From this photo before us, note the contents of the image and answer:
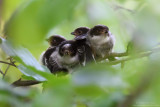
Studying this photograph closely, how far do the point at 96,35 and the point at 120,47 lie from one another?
19 cm

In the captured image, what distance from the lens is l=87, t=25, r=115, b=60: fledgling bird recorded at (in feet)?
7.43

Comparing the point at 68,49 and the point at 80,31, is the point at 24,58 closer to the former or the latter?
the point at 68,49

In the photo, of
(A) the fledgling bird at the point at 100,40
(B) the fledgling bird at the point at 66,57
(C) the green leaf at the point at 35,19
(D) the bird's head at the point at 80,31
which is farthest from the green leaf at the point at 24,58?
(D) the bird's head at the point at 80,31

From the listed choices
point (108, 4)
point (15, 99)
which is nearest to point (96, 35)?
point (108, 4)

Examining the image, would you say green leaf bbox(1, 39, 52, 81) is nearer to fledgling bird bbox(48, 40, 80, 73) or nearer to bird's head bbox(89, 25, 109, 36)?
fledgling bird bbox(48, 40, 80, 73)

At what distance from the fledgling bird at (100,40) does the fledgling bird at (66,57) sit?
0.40 ft

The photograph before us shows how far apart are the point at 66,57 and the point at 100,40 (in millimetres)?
278

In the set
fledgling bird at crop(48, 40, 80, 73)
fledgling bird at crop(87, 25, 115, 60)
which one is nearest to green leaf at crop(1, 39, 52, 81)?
fledgling bird at crop(48, 40, 80, 73)

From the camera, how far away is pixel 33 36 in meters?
0.54

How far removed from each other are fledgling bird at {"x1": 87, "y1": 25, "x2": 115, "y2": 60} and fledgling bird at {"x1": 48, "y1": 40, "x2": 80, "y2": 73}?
123 millimetres

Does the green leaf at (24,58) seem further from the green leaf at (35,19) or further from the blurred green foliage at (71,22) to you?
the green leaf at (35,19)

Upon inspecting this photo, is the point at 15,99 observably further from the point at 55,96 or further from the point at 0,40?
the point at 0,40

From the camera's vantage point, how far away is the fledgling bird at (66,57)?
2174 mm

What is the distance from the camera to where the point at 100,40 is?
7.54 ft
